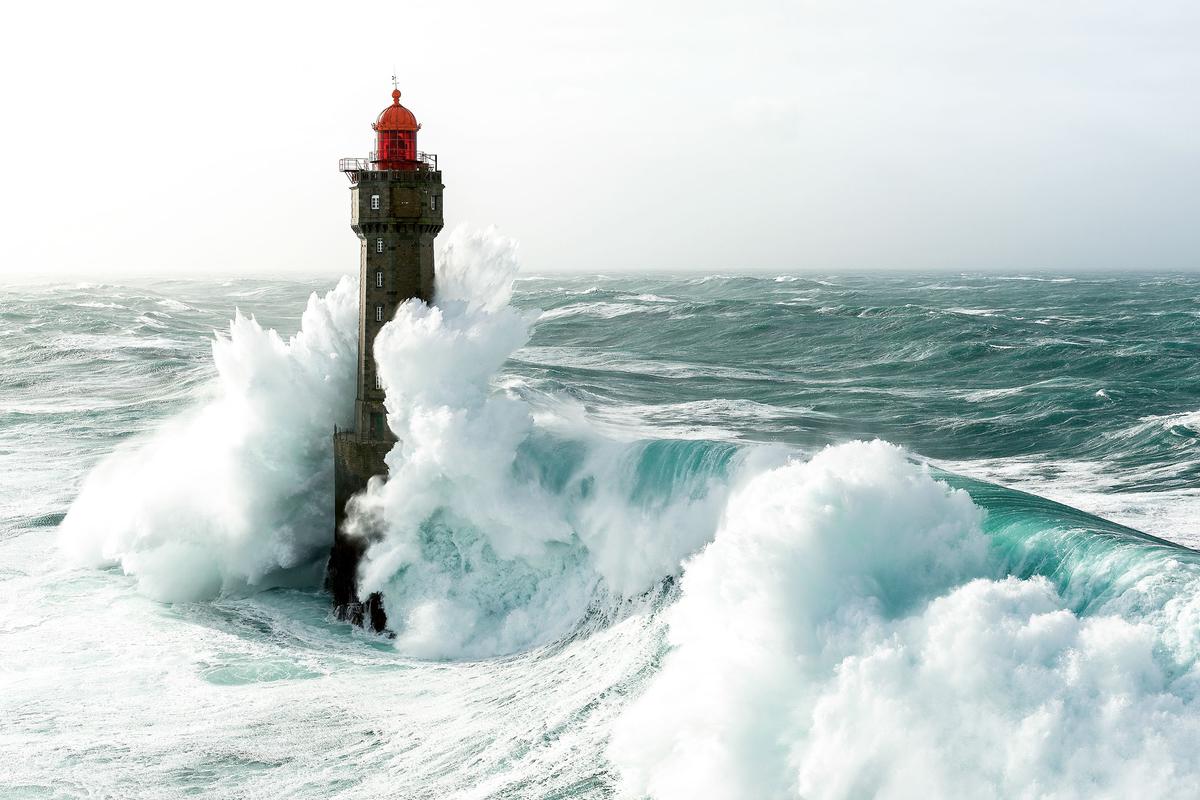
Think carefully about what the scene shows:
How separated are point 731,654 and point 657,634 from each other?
302 centimetres

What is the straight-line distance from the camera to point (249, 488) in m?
19.7

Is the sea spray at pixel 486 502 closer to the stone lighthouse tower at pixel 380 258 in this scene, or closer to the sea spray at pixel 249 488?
the stone lighthouse tower at pixel 380 258

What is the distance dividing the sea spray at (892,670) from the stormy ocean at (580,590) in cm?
3

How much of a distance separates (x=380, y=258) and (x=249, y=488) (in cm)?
488

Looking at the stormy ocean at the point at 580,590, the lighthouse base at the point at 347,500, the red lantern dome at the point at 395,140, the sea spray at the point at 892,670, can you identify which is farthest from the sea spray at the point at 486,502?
the sea spray at the point at 892,670

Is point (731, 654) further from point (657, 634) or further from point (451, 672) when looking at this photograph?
point (451, 672)

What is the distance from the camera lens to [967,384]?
35.1 metres

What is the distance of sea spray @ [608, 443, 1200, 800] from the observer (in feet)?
30.6

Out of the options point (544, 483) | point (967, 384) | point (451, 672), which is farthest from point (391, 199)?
point (967, 384)

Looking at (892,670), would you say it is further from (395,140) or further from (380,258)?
(395,140)

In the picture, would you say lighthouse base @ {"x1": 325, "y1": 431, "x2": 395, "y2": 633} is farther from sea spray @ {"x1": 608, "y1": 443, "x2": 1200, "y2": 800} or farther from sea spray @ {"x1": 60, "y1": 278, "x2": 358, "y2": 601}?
sea spray @ {"x1": 608, "y1": 443, "x2": 1200, "y2": 800}

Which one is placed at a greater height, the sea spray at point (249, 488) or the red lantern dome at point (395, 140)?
the red lantern dome at point (395, 140)

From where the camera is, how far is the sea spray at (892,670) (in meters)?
9.31

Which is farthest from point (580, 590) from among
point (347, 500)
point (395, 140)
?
point (395, 140)
